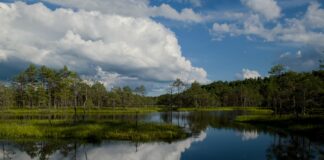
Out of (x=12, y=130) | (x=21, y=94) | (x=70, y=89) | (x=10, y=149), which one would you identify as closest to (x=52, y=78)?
(x=70, y=89)

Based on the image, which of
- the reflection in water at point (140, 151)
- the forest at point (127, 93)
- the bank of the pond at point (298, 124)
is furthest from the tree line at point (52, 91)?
the reflection in water at point (140, 151)

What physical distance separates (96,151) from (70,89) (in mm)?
110195

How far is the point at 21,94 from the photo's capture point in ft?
461

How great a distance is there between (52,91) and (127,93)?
1715 inches

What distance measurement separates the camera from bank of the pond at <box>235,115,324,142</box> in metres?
49.5

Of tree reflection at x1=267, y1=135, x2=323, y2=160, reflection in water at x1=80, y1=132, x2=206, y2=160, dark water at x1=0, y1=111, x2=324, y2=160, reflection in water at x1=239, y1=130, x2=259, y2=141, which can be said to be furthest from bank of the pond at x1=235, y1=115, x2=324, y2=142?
reflection in water at x1=80, y1=132, x2=206, y2=160

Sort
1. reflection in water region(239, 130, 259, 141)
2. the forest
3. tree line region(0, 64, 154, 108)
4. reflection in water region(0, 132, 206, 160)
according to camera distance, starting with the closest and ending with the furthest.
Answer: reflection in water region(0, 132, 206, 160) → reflection in water region(239, 130, 259, 141) → the forest → tree line region(0, 64, 154, 108)

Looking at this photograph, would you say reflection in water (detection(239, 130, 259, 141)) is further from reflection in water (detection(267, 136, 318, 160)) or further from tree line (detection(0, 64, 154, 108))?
tree line (detection(0, 64, 154, 108))

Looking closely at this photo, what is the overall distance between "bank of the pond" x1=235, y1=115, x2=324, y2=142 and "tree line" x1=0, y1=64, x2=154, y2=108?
6370cm

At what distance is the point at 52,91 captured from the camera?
133 m

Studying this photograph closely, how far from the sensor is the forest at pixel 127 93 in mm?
75812

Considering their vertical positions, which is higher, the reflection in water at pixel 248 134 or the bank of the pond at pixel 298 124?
the bank of the pond at pixel 298 124

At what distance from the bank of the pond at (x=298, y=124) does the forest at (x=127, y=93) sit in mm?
3620

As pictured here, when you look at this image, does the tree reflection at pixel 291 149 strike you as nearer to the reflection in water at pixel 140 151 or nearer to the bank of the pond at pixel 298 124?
the bank of the pond at pixel 298 124
